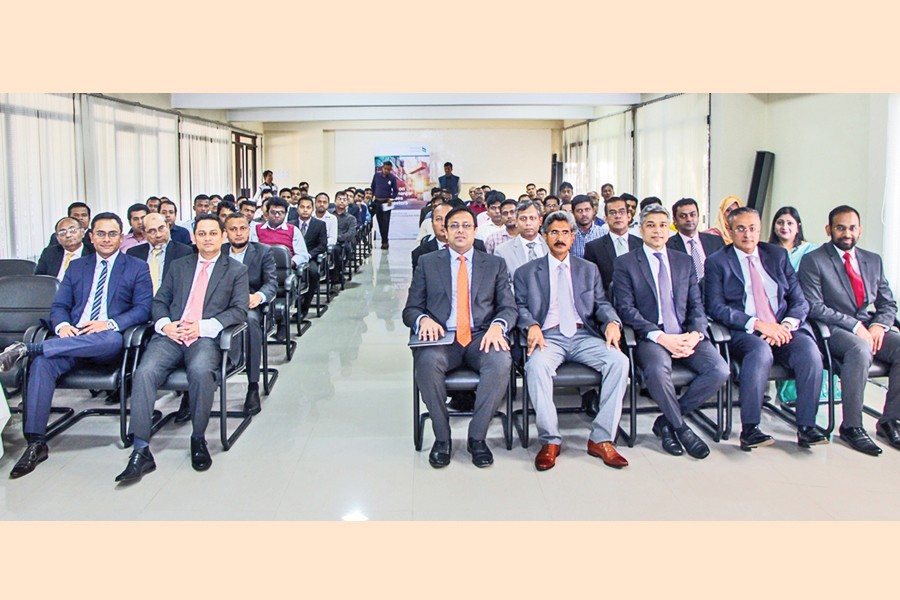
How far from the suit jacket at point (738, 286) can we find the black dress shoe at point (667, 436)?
0.67 metres

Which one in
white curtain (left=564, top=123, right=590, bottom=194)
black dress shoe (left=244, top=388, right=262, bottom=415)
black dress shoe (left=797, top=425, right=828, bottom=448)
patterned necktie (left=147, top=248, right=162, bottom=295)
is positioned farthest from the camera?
white curtain (left=564, top=123, right=590, bottom=194)

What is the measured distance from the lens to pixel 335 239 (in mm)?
9250

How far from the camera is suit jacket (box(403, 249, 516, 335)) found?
3.84m

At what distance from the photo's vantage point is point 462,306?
12.6ft

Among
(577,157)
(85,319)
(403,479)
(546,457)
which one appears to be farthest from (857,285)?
(577,157)

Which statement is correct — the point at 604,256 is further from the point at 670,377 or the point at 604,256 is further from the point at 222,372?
the point at 222,372

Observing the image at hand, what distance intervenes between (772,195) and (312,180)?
1222 cm

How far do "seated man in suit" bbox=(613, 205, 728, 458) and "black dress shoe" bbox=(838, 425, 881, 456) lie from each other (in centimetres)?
73

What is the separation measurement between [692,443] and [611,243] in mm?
1548

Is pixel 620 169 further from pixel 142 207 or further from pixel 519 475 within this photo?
pixel 519 475

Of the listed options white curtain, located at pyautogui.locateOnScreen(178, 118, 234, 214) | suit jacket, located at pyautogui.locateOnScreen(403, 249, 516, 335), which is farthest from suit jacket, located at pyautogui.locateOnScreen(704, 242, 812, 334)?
white curtain, located at pyautogui.locateOnScreen(178, 118, 234, 214)

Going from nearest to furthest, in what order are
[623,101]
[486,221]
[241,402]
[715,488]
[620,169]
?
[715,488]
[241,402]
[486,221]
[623,101]
[620,169]

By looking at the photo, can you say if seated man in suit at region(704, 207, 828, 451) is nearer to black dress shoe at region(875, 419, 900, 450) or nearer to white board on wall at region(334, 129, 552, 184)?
black dress shoe at region(875, 419, 900, 450)

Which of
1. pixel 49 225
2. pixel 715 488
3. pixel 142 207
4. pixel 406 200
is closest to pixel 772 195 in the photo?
pixel 715 488
